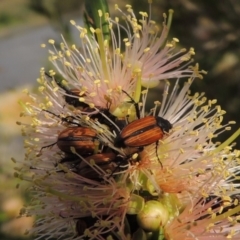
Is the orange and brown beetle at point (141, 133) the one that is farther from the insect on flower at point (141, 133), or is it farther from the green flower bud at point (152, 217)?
the green flower bud at point (152, 217)

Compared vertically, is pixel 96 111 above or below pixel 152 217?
above

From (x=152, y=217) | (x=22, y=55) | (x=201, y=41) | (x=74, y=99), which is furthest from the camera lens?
(x=22, y=55)

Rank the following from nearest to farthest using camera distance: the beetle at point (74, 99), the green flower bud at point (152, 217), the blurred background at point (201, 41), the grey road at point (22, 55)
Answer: the green flower bud at point (152, 217) → the beetle at point (74, 99) → the blurred background at point (201, 41) → the grey road at point (22, 55)

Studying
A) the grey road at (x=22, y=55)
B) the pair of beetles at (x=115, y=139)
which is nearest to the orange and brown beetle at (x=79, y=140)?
the pair of beetles at (x=115, y=139)

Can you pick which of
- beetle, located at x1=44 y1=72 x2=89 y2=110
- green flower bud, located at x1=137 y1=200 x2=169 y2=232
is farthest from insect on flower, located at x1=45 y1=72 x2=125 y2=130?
green flower bud, located at x1=137 y1=200 x2=169 y2=232

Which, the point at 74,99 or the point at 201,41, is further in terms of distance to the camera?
the point at 201,41

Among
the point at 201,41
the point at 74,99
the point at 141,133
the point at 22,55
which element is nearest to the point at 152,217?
the point at 141,133

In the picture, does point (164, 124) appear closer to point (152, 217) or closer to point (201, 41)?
point (152, 217)

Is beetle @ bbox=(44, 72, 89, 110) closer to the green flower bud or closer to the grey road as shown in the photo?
the green flower bud

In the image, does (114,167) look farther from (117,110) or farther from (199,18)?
(199,18)
